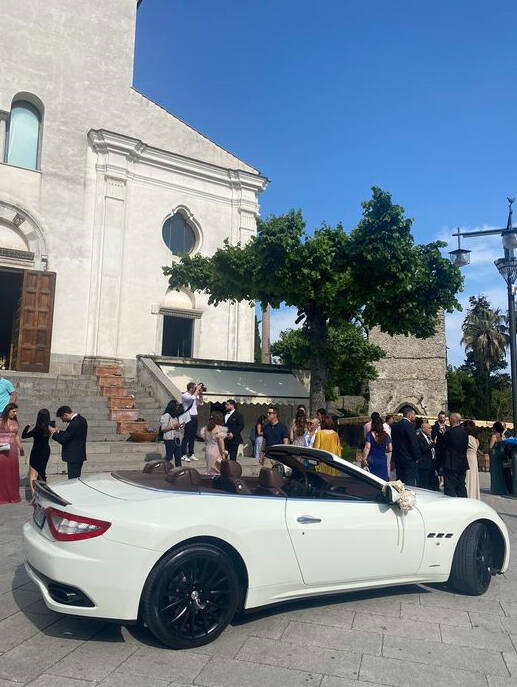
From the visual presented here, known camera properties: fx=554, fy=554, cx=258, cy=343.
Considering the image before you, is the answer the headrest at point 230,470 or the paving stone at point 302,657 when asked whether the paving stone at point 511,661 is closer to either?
the paving stone at point 302,657

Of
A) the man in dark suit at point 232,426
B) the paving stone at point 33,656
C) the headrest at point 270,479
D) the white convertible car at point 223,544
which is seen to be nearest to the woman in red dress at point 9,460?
the man in dark suit at point 232,426

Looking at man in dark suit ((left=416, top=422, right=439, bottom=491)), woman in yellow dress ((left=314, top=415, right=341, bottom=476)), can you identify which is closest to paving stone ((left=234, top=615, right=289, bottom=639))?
woman in yellow dress ((left=314, top=415, right=341, bottom=476))

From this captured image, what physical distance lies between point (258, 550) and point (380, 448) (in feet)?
17.4

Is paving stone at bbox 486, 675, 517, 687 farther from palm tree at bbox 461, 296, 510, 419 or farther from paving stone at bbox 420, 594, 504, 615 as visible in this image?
palm tree at bbox 461, 296, 510, 419

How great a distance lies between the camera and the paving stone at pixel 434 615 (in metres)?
4.34

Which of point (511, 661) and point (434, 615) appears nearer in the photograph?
point (511, 661)

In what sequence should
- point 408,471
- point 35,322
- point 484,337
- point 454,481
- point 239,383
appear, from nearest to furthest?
point 454,481 → point 408,471 → point 35,322 → point 239,383 → point 484,337

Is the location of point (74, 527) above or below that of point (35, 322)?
below

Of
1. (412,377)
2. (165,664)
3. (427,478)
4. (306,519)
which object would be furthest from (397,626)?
(412,377)

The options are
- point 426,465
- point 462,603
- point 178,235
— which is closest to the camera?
point 462,603

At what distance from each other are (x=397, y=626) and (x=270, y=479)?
4.71 feet

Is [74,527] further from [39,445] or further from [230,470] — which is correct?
[39,445]

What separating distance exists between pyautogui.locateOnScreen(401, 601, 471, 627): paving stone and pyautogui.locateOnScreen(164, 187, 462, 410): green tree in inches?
398

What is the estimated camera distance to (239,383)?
18031mm
